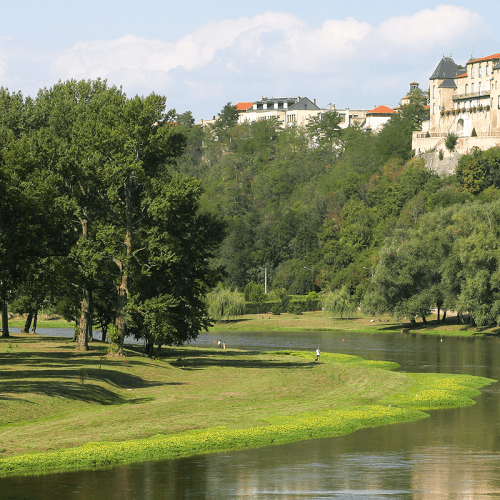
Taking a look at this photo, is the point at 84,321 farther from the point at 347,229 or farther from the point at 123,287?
the point at 347,229

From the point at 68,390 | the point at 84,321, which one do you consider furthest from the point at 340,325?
the point at 68,390

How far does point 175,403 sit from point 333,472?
1481 cm

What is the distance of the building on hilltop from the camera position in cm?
16362

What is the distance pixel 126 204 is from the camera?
61312mm

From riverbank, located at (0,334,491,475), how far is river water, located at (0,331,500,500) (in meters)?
1.37

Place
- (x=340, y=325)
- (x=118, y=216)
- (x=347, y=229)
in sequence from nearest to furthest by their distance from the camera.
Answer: (x=118, y=216)
(x=340, y=325)
(x=347, y=229)

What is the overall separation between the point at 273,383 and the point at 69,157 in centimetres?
2370

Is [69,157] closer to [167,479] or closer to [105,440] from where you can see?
[105,440]

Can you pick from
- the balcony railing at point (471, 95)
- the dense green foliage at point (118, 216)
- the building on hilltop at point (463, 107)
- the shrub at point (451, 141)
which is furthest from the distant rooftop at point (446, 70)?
the dense green foliage at point (118, 216)

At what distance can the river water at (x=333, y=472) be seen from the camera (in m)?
→ 26.0

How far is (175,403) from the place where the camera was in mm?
42062

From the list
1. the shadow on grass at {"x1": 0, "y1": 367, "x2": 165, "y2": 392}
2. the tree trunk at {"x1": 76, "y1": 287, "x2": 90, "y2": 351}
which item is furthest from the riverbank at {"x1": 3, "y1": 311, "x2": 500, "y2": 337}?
the shadow on grass at {"x1": 0, "y1": 367, "x2": 165, "y2": 392}

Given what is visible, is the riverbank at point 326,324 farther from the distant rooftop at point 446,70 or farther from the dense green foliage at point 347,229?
the distant rooftop at point 446,70

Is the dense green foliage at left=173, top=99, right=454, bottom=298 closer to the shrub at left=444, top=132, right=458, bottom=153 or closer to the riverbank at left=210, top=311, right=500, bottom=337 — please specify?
the shrub at left=444, top=132, right=458, bottom=153
